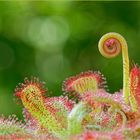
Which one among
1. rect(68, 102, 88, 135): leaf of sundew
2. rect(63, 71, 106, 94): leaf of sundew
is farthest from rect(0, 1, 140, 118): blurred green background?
rect(68, 102, 88, 135): leaf of sundew

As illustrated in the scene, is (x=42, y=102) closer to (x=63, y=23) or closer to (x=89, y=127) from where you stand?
(x=89, y=127)

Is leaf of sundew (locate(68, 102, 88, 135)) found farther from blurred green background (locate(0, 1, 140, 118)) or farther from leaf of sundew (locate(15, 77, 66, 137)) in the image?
blurred green background (locate(0, 1, 140, 118))

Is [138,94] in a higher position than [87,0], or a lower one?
lower

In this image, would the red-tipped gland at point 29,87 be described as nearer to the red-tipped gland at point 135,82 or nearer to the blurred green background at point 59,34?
the red-tipped gland at point 135,82

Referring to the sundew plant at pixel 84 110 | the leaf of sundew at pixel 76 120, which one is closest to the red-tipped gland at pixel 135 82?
the sundew plant at pixel 84 110

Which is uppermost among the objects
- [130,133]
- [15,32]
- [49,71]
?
[15,32]

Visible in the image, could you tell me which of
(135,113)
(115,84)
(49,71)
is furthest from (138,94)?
(49,71)
